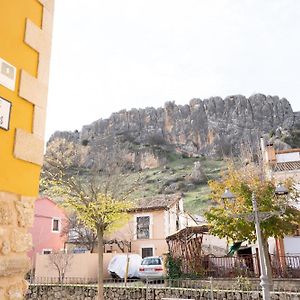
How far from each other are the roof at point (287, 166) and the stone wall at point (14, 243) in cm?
1737

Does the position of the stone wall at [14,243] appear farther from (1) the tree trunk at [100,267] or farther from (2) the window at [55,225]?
(2) the window at [55,225]

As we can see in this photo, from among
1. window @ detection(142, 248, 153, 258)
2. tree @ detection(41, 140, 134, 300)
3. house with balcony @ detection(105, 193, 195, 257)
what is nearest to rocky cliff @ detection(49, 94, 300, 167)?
house with balcony @ detection(105, 193, 195, 257)

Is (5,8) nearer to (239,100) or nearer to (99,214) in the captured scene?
(99,214)

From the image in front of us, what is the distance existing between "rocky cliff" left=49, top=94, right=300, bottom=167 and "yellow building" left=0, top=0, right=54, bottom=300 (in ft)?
203

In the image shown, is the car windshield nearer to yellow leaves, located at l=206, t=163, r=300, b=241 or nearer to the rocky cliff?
yellow leaves, located at l=206, t=163, r=300, b=241

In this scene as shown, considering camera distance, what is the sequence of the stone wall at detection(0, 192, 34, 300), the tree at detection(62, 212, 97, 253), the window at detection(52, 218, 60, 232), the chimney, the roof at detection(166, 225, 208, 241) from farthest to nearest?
the window at detection(52, 218, 60, 232) < the tree at detection(62, 212, 97, 253) < the chimney < the roof at detection(166, 225, 208, 241) < the stone wall at detection(0, 192, 34, 300)

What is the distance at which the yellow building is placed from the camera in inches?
119

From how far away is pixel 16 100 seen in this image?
3.30 meters

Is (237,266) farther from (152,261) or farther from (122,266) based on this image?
(122,266)

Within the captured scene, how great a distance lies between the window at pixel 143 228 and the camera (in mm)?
25812

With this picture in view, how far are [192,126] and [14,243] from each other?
69.3 meters

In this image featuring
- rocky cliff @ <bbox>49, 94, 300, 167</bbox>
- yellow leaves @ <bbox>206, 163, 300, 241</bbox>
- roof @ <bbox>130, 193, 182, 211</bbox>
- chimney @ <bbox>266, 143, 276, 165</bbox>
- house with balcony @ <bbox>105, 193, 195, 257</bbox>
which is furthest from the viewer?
rocky cliff @ <bbox>49, 94, 300, 167</bbox>

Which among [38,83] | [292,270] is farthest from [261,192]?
[38,83]

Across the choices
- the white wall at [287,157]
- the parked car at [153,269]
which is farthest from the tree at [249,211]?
the white wall at [287,157]
